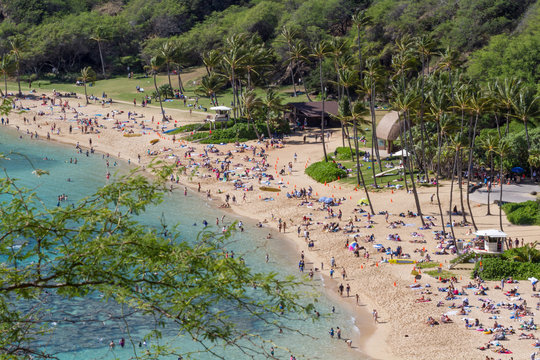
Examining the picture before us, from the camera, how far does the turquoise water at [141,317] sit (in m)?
36.6

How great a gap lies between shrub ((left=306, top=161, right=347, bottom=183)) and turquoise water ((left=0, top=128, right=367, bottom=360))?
447 inches

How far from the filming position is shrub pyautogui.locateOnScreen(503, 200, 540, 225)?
53.3 metres

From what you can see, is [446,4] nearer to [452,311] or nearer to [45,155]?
[45,155]

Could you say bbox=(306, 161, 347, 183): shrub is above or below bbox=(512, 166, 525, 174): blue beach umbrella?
below

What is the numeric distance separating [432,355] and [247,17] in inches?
3577

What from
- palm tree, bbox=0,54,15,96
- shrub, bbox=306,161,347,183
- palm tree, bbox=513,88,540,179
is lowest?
shrub, bbox=306,161,347,183

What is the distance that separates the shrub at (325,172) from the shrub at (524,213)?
1762cm

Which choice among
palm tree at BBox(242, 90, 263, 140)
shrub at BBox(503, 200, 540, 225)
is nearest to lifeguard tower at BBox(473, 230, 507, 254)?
shrub at BBox(503, 200, 540, 225)

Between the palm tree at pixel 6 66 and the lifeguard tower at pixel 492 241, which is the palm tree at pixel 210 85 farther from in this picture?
the lifeguard tower at pixel 492 241

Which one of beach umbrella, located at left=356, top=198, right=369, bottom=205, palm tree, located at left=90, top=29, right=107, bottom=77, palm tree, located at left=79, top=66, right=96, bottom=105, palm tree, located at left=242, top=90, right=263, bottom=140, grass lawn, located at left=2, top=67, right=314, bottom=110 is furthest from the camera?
palm tree, located at left=90, top=29, right=107, bottom=77

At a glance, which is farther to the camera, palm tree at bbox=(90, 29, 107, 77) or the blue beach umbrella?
palm tree at bbox=(90, 29, 107, 77)

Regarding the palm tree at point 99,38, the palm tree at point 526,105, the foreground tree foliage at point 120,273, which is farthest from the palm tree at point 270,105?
the foreground tree foliage at point 120,273

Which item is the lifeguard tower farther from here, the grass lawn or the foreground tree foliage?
the grass lawn

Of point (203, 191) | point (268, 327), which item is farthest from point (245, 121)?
point (268, 327)
